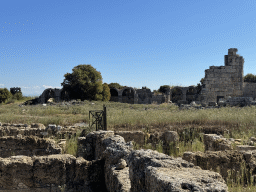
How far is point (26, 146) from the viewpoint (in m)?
5.65

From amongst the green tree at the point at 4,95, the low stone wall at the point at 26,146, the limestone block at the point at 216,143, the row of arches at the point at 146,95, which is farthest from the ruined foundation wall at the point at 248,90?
the green tree at the point at 4,95

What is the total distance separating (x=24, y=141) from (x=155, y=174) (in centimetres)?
470

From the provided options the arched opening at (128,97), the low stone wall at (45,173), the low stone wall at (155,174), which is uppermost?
the arched opening at (128,97)

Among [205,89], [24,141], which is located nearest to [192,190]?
[24,141]

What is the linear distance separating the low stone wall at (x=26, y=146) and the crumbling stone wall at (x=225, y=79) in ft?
46.9

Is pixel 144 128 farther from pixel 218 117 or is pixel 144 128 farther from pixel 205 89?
pixel 205 89

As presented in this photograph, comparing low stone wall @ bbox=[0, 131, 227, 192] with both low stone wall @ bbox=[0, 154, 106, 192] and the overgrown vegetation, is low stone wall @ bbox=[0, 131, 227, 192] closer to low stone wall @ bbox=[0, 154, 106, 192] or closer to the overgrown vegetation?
low stone wall @ bbox=[0, 154, 106, 192]

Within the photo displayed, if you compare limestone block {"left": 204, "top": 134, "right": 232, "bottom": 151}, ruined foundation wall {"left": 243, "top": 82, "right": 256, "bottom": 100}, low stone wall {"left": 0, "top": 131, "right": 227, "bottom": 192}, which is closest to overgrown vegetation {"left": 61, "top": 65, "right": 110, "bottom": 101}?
ruined foundation wall {"left": 243, "top": 82, "right": 256, "bottom": 100}

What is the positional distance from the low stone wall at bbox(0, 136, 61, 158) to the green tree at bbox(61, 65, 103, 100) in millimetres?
22384

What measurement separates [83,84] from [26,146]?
74.3 feet

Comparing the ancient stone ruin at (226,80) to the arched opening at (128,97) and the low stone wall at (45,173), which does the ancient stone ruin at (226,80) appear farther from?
the arched opening at (128,97)

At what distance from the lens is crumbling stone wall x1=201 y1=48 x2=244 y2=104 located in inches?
675

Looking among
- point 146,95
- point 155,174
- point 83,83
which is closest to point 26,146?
point 155,174

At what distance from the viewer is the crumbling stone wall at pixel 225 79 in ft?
56.3
